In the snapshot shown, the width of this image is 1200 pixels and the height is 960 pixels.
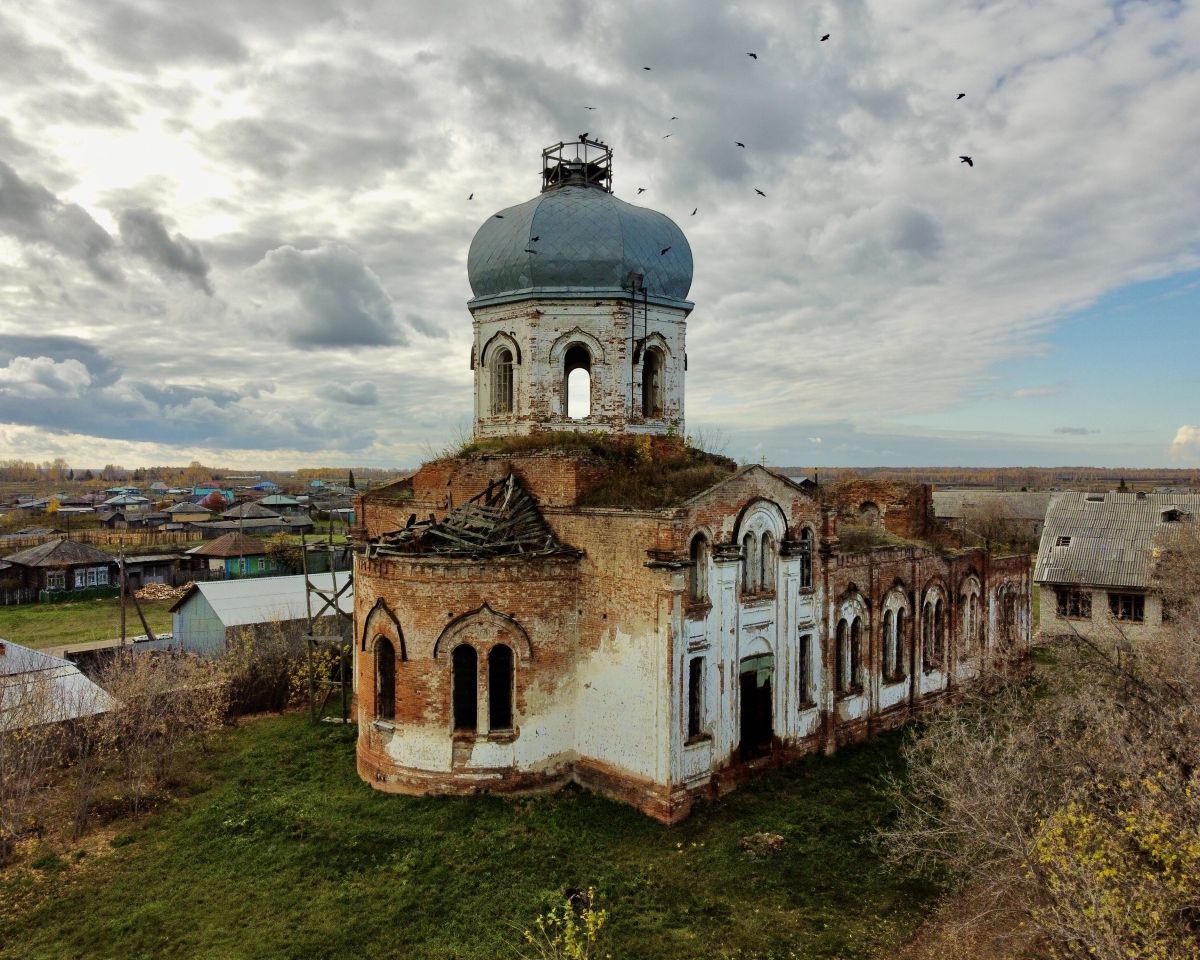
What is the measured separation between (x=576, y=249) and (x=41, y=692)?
48.1 ft

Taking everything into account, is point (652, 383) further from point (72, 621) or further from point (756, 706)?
point (72, 621)

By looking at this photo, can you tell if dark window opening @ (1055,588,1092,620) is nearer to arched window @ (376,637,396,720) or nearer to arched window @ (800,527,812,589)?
arched window @ (800,527,812,589)

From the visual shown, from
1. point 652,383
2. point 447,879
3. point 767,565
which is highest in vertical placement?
point 652,383

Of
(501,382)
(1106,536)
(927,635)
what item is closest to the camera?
(501,382)

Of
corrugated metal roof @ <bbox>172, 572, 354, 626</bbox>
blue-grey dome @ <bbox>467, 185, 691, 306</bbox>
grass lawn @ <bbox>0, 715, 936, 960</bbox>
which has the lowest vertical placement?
grass lawn @ <bbox>0, 715, 936, 960</bbox>

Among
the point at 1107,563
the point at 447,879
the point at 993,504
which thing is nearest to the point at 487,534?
the point at 447,879

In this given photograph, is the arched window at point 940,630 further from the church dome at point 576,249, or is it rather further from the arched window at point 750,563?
the church dome at point 576,249

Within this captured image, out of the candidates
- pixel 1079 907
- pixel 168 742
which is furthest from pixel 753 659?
pixel 168 742

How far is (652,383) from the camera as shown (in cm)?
1955

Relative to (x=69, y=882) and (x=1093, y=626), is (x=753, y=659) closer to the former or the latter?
(x=69, y=882)

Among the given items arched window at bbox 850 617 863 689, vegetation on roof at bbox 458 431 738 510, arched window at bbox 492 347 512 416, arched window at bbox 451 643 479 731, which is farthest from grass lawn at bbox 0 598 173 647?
arched window at bbox 850 617 863 689

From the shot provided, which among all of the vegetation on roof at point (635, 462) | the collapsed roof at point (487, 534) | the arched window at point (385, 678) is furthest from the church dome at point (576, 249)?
the arched window at point (385, 678)

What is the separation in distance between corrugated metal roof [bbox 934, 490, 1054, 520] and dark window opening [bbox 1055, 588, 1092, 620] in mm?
35120

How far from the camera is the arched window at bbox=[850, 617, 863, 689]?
62.3 feet
